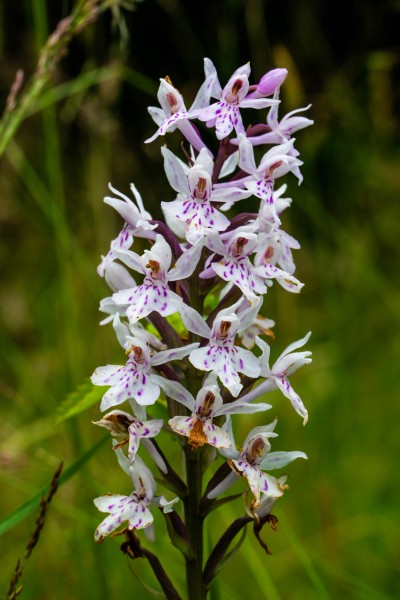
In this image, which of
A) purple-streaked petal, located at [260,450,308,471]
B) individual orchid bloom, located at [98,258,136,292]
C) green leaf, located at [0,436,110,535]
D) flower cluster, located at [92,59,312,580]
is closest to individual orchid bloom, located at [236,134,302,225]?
flower cluster, located at [92,59,312,580]

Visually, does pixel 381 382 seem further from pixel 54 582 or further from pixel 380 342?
pixel 54 582

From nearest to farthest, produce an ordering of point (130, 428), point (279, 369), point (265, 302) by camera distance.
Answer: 1. point (130, 428)
2. point (279, 369)
3. point (265, 302)

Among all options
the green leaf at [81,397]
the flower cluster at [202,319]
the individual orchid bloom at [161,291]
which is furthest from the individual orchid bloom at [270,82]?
the green leaf at [81,397]

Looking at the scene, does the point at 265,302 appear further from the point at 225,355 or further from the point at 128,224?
the point at 225,355

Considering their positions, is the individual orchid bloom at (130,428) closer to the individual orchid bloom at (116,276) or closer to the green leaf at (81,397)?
the green leaf at (81,397)

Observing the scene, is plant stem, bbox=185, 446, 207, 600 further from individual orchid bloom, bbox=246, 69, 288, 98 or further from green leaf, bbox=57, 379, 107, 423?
individual orchid bloom, bbox=246, 69, 288, 98

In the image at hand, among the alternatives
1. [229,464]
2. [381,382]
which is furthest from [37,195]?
[381,382]

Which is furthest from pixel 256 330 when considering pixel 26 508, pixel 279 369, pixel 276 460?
pixel 26 508
